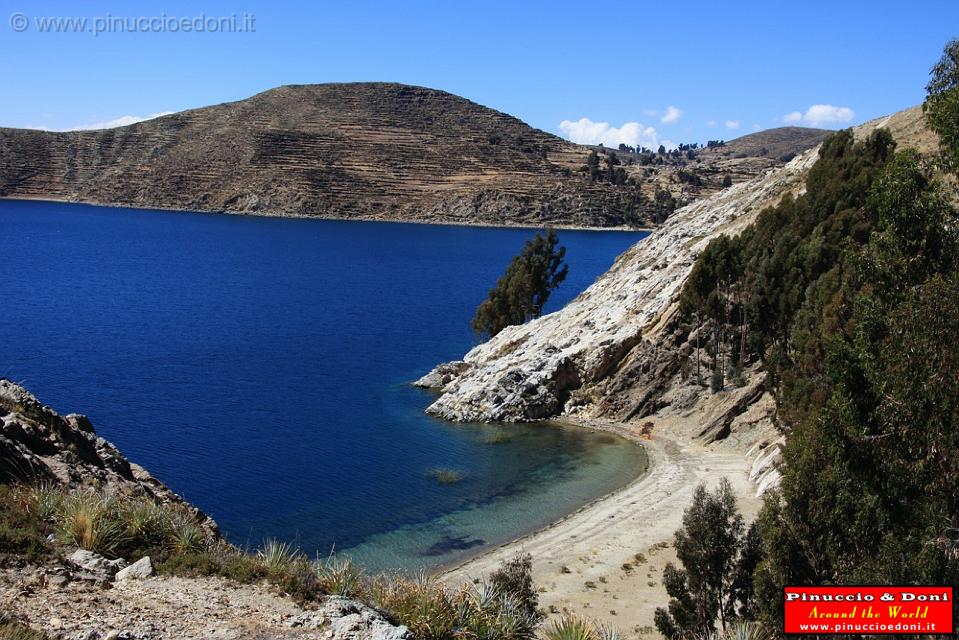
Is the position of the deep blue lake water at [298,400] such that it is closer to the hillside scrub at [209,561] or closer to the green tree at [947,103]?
the hillside scrub at [209,561]

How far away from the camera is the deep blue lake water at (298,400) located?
35.8 meters

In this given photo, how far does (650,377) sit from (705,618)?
3227 centimetres

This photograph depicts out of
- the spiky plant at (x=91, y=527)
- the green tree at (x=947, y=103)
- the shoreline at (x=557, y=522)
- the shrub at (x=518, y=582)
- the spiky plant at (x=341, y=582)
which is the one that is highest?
the green tree at (x=947, y=103)

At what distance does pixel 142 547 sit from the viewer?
14.1 m

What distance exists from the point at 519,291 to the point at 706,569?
52.1m

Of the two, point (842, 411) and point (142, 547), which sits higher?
point (842, 411)

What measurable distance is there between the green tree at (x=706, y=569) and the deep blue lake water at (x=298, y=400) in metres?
11.1

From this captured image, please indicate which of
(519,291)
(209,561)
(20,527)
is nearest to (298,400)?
(519,291)

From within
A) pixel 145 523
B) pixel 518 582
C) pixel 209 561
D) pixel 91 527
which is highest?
pixel 91 527

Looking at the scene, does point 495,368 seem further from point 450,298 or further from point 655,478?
point 450,298

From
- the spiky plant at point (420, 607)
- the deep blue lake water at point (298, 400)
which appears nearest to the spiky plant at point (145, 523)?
the spiky plant at point (420, 607)

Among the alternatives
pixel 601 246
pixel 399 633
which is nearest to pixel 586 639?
pixel 399 633

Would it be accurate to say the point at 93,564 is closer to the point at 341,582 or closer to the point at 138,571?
the point at 138,571

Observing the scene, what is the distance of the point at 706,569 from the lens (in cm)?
2005
